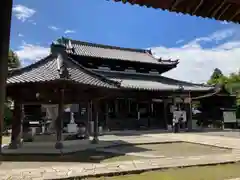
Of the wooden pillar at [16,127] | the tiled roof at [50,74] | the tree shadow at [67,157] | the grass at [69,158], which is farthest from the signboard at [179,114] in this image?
the wooden pillar at [16,127]

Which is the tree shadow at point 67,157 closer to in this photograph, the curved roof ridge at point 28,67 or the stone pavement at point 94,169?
the stone pavement at point 94,169

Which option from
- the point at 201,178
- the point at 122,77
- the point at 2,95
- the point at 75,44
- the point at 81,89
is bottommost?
the point at 201,178

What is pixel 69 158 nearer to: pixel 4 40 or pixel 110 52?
pixel 4 40

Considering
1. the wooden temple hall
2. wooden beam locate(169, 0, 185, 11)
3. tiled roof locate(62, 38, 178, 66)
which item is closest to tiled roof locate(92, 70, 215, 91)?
the wooden temple hall

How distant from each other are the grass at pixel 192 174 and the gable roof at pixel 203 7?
12.7 ft

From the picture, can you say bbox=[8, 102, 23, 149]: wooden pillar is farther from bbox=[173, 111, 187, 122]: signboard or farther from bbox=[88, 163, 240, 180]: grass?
bbox=[173, 111, 187, 122]: signboard

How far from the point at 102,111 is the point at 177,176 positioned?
15112mm

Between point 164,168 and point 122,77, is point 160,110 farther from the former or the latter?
point 164,168

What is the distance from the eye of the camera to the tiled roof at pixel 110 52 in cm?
2384

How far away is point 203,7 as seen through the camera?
12.1 ft

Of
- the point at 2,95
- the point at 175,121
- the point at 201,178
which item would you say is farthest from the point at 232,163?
the point at 175,121

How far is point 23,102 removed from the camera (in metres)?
11.2

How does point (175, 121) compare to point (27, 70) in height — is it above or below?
below

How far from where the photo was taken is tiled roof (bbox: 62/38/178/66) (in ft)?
78.2
